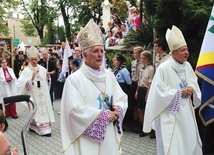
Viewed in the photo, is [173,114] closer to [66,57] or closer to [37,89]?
[37,89]

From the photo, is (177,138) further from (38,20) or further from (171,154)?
(38,20)

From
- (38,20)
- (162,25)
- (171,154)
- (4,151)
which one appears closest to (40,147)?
(171,154)

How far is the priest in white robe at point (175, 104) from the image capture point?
15.4 feet

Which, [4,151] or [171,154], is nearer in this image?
[4,151]

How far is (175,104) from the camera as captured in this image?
4.68 meters

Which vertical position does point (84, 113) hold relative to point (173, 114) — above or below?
above

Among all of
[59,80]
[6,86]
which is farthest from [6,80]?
[59,80]

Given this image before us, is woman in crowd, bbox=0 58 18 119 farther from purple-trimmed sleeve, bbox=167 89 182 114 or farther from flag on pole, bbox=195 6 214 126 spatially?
flag on pole, bbox=195 6 214 126

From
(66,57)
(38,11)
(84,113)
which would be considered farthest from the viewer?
(38,11)

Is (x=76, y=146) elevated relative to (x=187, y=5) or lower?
lower

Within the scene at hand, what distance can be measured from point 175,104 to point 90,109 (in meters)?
1.51

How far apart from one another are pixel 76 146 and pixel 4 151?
175 centimetres

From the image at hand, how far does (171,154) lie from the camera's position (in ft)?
15.2

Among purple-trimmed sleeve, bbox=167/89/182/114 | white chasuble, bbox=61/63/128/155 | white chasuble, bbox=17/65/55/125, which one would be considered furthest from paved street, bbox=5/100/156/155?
white chasuble, bbox=61/63/128/155
